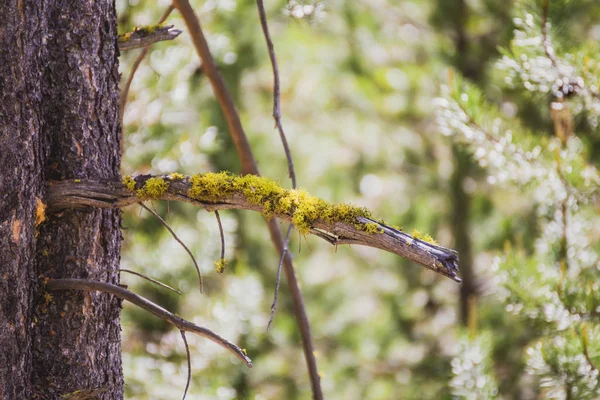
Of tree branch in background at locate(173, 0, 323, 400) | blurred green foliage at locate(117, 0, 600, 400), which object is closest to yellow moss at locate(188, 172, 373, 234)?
tree branch in background at locate(173, 0, 323, 400)

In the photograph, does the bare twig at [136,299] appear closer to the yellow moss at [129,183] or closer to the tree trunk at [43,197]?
the tree trunk at [43,197]

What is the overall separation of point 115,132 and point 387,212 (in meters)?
2.99

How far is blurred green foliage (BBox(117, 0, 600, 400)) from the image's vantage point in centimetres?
242

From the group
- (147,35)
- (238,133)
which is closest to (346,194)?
(238,133)

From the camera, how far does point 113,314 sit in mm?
912

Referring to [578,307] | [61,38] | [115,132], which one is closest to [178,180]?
[115,132]

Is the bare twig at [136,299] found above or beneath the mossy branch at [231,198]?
beneath

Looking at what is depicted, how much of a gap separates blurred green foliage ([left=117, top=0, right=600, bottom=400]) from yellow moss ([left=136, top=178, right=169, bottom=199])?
102cm

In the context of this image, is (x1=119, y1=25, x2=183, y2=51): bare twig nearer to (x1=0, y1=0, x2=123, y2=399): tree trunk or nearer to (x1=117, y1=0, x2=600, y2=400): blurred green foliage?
(x1=0, y1=0, x2=123, y2=399): tree trunk

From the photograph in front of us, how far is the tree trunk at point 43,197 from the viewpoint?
2.58 ft

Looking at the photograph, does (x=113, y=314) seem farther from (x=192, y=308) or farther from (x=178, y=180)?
(x=192, y=308)

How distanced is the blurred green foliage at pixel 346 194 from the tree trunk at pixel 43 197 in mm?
911

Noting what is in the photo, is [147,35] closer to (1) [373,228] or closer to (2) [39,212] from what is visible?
(2) [39,212]

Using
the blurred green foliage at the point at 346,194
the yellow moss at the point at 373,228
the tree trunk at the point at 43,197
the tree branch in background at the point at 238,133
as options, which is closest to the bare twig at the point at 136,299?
the tree trunk at the point at 43,197
